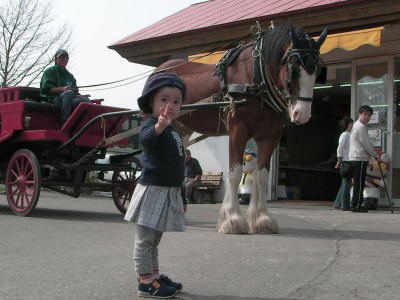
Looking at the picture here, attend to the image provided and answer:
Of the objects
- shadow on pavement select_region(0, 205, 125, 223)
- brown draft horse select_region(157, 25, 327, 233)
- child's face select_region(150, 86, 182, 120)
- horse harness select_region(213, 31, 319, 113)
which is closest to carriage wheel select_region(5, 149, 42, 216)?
shadow on pavement select_region(0, 205, 125, 223)

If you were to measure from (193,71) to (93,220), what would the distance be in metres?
2.47

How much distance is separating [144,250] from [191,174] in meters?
9.69

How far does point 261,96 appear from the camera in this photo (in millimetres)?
6301

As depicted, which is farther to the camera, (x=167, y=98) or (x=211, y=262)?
(x=211, y=262)

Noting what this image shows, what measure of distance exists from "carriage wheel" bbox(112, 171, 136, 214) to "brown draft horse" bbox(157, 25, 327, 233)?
2.27m

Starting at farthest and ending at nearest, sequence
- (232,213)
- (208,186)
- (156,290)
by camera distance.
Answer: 1. (208,186)
2. (232,213)
3. (156,290)

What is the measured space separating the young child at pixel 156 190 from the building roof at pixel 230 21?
5.86 m

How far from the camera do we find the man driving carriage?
320 inches

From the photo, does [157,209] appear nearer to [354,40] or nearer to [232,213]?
[232,213]

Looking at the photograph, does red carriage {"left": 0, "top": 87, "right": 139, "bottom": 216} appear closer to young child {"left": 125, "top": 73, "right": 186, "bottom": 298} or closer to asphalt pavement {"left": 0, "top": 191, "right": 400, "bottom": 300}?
asphalt pavement {"left": 0, "top": 191, "right": 400, "bottom": 300}

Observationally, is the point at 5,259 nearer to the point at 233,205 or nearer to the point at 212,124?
the point at 233,205

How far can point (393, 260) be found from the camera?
4.73 metres

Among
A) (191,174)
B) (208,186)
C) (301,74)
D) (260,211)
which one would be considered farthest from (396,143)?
(301,74)

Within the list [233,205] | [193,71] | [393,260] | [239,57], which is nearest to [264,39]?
[239,57]
